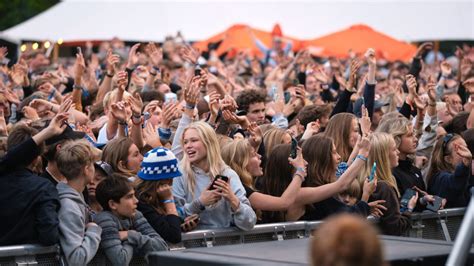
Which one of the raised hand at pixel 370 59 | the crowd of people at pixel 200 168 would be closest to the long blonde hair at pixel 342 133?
the crowd of people at pixel 200 168

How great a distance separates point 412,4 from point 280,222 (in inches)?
986

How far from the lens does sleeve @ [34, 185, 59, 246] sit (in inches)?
275

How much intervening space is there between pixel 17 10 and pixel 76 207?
37.8 meters

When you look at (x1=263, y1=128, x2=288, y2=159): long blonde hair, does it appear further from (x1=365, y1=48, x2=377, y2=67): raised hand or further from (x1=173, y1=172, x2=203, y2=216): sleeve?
(x1=365, y1=48, x2=377, y2=67): raised hand

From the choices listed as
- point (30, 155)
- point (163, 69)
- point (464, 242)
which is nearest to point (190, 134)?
point (30, 155)

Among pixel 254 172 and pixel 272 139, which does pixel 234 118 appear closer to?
pixel 272 139

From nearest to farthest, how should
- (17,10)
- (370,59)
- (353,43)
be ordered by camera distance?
1. (370,59)
2. (353,43)
3. (17,10)

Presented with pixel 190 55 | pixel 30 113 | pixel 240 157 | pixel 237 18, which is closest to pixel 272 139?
pixel 240 157

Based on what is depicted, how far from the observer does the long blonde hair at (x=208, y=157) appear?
8312mm

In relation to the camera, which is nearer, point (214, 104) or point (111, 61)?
point (214, 104)

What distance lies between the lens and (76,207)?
728 centimetres

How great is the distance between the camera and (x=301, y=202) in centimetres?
866

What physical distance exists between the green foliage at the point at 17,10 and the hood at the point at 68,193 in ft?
117

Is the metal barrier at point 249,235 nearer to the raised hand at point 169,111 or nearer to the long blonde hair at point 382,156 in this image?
the long blonde hair at point 382,156
